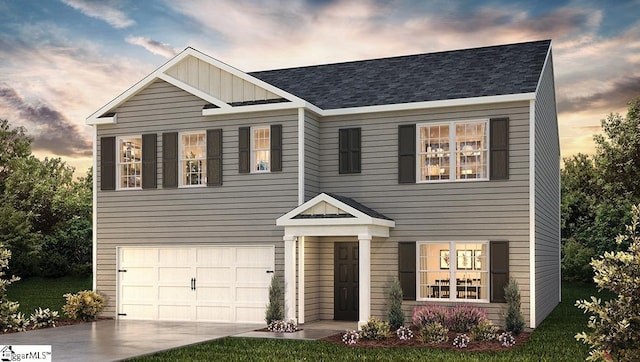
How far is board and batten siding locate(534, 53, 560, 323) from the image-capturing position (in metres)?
19.1

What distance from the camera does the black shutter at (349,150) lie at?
65.5 ft

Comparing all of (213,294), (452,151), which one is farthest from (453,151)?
(213,294)

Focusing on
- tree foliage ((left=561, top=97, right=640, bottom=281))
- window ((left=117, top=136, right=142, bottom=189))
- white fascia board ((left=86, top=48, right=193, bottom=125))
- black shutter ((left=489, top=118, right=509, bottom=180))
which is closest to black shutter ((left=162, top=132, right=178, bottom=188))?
window ((left=117, top=136, right=142, bottom=189))

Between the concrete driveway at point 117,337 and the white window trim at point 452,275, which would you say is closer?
the concrete driveway at point 117,337

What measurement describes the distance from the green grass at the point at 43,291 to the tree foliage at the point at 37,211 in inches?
53.7

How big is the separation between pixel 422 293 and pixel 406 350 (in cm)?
414

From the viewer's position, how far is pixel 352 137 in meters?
20.0

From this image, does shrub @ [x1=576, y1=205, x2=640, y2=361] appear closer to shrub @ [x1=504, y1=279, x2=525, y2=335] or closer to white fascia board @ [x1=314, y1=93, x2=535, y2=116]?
shrub @ [x1=504, y1=279, x2=525, y2=335]

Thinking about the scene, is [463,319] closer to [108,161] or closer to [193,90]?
[193,90]

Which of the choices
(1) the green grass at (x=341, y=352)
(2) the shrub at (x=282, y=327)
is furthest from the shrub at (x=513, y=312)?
(2) the shrub at (x=282, y=327)

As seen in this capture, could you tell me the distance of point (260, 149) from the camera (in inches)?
784

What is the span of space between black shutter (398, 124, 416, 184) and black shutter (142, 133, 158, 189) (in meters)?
6.56

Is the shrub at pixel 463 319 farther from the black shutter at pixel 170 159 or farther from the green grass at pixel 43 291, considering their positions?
the green grass at pixel 43 291

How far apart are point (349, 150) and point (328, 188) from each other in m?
1.14
